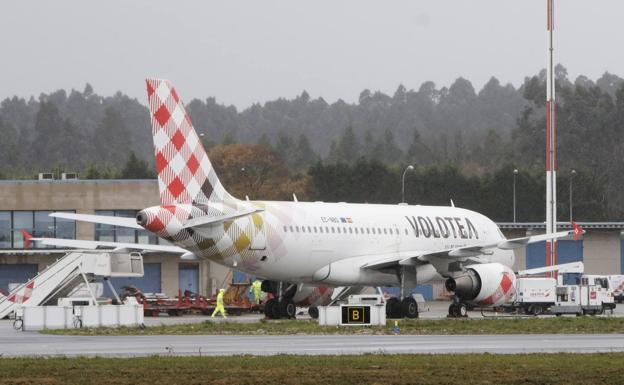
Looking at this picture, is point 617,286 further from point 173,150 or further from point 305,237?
point 173,150

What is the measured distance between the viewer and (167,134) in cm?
4441

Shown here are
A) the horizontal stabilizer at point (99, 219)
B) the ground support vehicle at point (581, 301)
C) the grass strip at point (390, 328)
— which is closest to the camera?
the grass strip at point (390, 328)

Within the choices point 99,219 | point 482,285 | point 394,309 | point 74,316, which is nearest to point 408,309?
point 394,309

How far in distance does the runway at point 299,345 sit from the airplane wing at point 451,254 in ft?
40.1

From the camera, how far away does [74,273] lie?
52.2 meters

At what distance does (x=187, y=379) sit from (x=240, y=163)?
107250 millimetres

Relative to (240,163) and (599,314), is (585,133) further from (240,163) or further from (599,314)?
(599,314)

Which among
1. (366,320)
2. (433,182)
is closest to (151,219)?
(366,320)

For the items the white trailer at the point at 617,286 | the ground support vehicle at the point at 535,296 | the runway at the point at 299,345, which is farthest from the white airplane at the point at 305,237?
the white trailer at the point at 617,286

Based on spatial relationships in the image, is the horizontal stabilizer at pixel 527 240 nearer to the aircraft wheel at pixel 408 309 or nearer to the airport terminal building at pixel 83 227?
the aircraft wheel at pixel 408 309

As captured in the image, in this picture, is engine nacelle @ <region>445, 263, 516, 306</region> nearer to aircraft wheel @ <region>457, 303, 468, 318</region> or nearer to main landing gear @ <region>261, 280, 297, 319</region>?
aircraft wheel @ <region>457, 303, 468, 318</region>

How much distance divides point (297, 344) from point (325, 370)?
8330 millimetres

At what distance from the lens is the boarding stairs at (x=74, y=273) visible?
51125 millimetres

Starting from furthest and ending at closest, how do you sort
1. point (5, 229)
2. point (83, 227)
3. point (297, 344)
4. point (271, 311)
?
point (83, 227)
point (5, 229)
point (271, 311)
point (297, 344)
